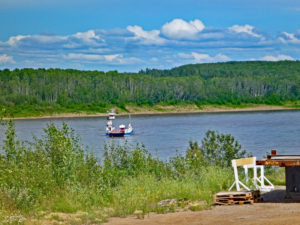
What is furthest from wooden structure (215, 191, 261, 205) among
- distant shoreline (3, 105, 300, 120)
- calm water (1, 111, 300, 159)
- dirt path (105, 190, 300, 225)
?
distant shoreline (3, 105, 300, 120)

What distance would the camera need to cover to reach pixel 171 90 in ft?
641

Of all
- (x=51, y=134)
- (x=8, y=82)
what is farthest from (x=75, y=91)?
(x=51, y=134)

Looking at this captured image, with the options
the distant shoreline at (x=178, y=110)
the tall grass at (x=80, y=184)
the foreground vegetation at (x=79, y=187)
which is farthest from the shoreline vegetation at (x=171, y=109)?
the foreground vegetation at (x=79, y=187)

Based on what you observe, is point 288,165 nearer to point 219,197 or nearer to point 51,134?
point 219,197

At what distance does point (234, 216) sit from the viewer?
44.4ft

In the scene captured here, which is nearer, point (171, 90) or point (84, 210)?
point (84, 210)

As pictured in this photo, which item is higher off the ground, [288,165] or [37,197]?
[288,165]

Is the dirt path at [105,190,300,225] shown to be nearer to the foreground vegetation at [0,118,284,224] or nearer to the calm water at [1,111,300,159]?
the foreground vegetation at [0,118,284,224]

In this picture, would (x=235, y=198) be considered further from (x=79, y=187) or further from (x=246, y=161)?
(x=79, y=187)

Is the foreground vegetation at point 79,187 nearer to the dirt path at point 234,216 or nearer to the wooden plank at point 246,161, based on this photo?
the dirt path at point 234,216

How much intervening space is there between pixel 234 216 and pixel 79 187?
482 cm

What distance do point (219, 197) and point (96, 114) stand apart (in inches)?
5742

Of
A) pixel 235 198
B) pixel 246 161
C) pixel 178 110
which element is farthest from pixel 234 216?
pixel 178 110

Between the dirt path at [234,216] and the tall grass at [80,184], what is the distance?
709 millimetres
